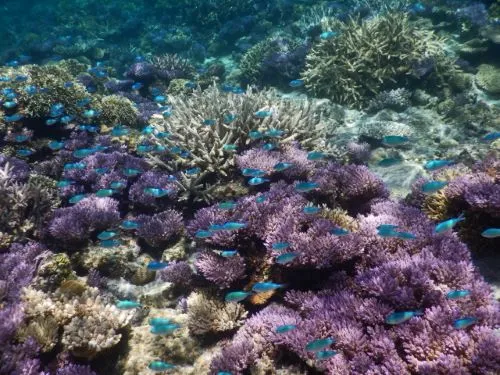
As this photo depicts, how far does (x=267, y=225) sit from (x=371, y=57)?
349 inches

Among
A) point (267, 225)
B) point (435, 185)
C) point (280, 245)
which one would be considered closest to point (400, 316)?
point (280, 245)

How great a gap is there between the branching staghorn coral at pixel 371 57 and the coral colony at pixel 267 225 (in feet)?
0.20

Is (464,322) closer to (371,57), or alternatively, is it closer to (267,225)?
(267,225)

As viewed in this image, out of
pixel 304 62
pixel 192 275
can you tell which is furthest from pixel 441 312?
pixel 304 62

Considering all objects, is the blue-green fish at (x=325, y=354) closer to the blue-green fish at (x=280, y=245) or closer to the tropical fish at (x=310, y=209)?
the blue-green fish at (x=280, y=245)

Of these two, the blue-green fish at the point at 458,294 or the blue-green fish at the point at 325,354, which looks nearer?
the blue-green fish at the point at 325,354

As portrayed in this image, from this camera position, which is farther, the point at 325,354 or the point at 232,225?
the point at 232,225

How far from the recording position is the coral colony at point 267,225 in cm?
391

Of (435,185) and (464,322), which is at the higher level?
(435,185)

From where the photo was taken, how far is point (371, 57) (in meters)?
11.8

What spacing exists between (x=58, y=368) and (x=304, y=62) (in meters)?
12.9

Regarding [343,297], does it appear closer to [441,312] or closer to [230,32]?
[441,312]

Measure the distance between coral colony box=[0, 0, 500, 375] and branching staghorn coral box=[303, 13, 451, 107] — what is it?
62 millimetres

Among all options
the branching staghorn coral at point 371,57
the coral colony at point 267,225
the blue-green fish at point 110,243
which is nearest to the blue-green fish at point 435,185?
the coral colony at point 267,225
